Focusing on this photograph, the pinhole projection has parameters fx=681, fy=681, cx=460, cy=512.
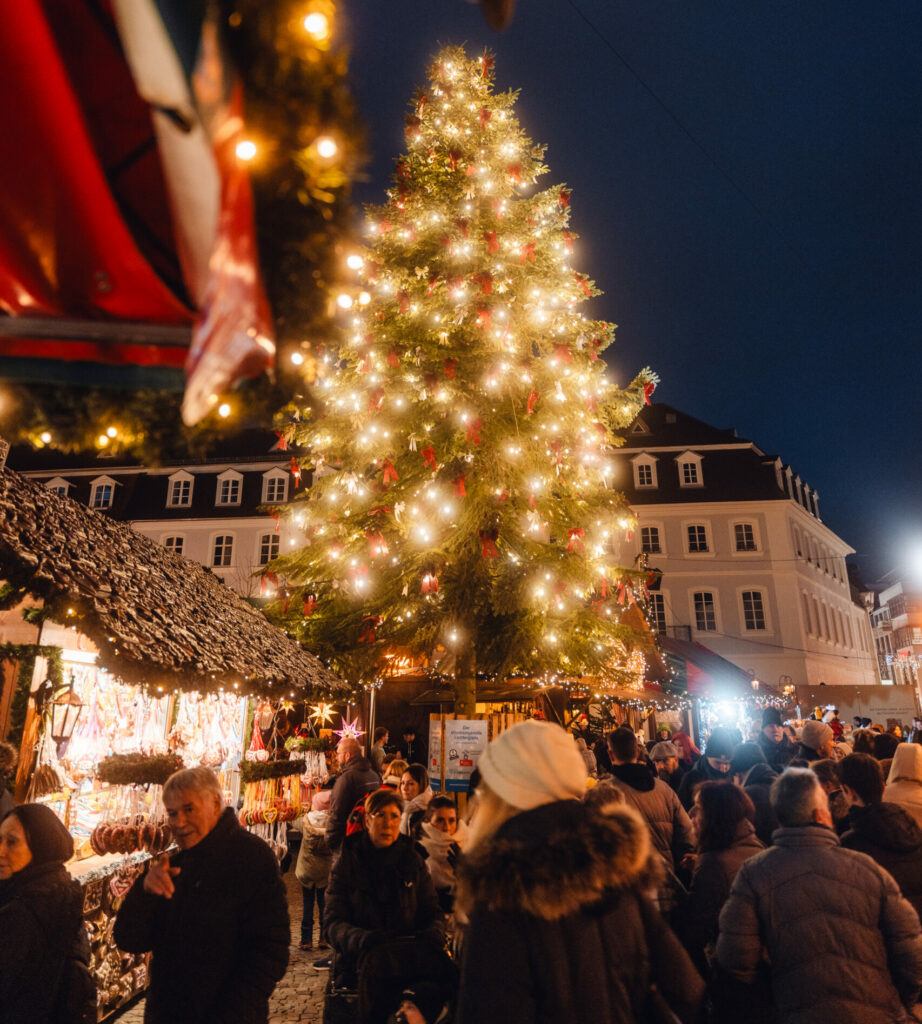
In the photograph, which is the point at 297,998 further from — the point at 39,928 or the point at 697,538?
the point at 697,538

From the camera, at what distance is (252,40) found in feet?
4.83

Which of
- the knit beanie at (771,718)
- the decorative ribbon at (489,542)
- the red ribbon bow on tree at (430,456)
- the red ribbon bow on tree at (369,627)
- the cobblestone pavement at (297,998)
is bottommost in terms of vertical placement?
the cobblestone pavement at (297,998)

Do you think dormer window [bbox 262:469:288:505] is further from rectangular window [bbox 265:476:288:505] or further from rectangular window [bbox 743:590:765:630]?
rectangular window [bbox 743:590:765:630]

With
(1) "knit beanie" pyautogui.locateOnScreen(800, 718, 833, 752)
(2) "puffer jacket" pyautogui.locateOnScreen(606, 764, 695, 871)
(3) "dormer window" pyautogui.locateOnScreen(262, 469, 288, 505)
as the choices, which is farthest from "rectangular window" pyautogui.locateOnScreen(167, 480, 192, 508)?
(2) "puffer jacket" pyautogui.locateOnScreen(606, 764, 695, 871)

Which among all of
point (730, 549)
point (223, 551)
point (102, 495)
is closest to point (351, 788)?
point (223, 551)

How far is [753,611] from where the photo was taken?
3116 centimetres

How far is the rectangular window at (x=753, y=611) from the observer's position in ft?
102

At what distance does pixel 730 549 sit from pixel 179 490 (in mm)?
27156

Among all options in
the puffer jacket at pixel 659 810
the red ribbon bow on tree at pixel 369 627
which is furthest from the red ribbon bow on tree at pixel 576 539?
the puffer jacket at pixel 659 810

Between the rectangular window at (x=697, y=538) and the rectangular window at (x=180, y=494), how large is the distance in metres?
24.6

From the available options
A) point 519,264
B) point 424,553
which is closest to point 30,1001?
point 424,553

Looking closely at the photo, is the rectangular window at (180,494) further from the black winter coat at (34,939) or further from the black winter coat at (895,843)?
the black winter coat at (895,843)

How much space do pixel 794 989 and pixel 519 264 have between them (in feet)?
36.3

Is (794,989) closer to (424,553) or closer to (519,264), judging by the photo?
(424,553)
